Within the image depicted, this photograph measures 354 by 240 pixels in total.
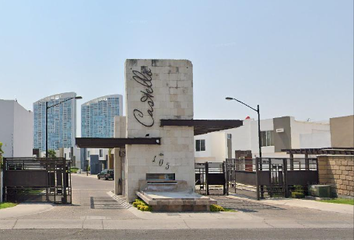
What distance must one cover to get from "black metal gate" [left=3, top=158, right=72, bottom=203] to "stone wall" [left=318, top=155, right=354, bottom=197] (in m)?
14.6

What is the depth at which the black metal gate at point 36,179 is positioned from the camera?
74.8 ft

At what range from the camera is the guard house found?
23.6 metres

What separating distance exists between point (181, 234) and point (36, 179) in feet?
37.4

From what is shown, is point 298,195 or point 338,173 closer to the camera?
point 338,173

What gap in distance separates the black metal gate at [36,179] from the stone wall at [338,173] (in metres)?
14.6

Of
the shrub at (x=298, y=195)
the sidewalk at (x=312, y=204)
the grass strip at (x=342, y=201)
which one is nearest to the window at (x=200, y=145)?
the sidewalk at (x=312, y=204)

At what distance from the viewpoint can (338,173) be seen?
25641mm

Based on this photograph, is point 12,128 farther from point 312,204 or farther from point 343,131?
point 343,131

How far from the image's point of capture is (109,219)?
16922mm

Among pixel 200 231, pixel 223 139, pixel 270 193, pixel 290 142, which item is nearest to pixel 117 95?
pixel 223 139

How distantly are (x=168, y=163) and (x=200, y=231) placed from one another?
9.33 m

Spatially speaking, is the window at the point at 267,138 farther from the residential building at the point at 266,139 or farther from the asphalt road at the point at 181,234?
the asphalt road at the point at 181,234

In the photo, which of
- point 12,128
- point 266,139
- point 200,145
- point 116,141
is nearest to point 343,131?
point 266,139

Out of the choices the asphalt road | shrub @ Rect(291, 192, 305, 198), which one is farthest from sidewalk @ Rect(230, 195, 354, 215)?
the asphalt road
